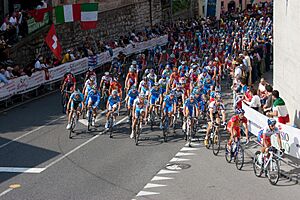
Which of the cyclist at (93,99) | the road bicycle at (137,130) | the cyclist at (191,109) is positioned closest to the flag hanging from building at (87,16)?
the cyclist at (93,99)

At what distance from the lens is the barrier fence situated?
26.9 m

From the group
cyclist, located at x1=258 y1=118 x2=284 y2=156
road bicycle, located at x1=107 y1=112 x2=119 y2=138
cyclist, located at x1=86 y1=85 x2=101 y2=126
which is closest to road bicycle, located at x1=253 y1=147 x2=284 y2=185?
cyclist, located at x1=258 y1=118 x2=284 y2=156

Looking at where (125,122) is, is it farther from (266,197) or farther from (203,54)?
(203,54)

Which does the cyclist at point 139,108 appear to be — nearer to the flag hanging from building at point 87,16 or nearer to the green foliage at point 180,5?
the flag hanging from building at point 87,16

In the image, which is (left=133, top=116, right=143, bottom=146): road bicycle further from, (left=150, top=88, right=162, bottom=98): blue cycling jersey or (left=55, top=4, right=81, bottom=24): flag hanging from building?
(left=55, top=4, right=81, bottom=24): flag hanging from building

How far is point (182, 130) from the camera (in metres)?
22.1

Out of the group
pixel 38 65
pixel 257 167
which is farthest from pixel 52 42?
pixel 257 167

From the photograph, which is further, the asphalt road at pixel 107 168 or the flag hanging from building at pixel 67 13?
the flag hanging from building at pixel 67 13

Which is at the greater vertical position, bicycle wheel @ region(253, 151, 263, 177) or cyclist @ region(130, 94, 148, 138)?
cyclist @ region(130, 94, 148, 138)

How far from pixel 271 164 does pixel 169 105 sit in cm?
619

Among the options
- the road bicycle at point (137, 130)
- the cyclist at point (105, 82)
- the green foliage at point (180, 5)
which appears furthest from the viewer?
the green foliage at point (180, 5)

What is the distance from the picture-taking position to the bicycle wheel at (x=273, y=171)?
16.0 m

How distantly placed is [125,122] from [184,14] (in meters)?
42.3

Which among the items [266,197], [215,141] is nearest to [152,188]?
[266,197]
